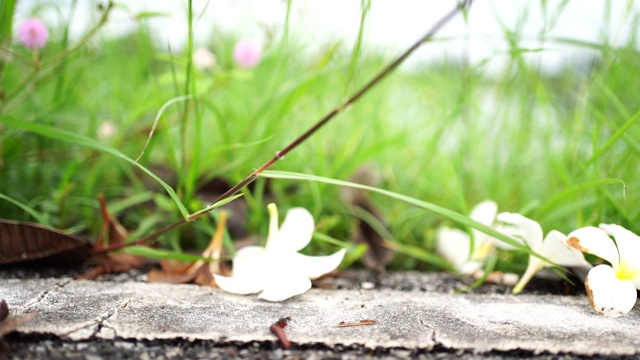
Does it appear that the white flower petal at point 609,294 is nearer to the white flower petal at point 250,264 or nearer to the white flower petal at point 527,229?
the white flower petal at point 527,229

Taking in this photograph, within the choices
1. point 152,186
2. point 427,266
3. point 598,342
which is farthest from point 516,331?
point 152,186

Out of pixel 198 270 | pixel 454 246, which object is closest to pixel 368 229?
pixel 454 246

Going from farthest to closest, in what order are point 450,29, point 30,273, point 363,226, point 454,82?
point 454,82 < point 363,226 < point 450,29 < point 30,273

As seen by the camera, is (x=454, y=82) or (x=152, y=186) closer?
(x=152, y=186)

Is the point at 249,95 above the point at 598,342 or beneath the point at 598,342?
above

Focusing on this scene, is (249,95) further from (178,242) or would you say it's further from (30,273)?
(30,273)

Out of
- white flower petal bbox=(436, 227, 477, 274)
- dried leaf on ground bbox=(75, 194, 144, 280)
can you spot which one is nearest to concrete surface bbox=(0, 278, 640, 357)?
dried leaf on ground bbox=(75, 194, 144, 280)

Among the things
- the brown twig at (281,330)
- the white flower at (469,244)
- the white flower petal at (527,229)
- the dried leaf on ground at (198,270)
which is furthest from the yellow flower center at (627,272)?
the dried leaf on ground at (198,270)
